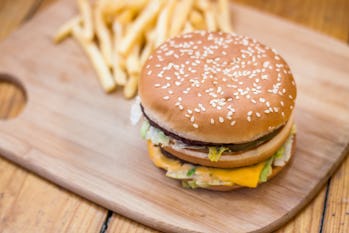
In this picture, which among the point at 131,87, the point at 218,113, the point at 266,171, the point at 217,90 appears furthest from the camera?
the point at 131,87

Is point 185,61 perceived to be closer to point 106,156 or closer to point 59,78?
point 106,156

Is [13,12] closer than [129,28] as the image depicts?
No

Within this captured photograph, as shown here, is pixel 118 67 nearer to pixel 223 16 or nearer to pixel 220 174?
pixel 223 16

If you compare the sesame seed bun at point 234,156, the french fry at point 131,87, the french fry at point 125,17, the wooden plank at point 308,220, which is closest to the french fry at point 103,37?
the french fry at point 125,17

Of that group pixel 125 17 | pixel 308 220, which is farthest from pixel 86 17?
pixel 308 220

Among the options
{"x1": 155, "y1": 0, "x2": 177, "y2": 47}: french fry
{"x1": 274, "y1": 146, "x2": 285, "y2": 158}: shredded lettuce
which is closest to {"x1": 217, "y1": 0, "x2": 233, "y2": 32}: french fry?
{"x1": 155, "y1": 0, "x2": 177, "y2": 47}: french fry

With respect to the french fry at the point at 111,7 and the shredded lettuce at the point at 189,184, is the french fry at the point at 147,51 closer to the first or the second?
the french fry at the point at 111,7

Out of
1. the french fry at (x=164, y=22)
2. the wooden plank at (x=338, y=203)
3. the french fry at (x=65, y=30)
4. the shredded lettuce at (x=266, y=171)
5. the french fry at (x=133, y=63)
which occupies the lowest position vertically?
the french fry at (x=65, y=30)
